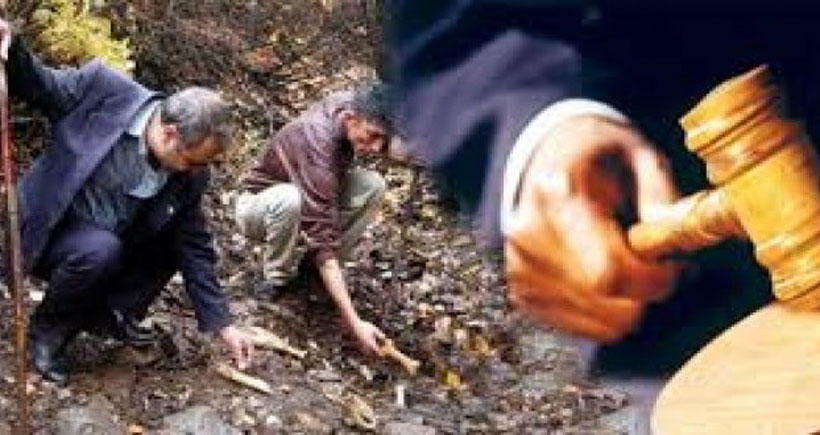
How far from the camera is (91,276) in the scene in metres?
4.45

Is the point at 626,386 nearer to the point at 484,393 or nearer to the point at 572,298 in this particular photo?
the point at 572,298

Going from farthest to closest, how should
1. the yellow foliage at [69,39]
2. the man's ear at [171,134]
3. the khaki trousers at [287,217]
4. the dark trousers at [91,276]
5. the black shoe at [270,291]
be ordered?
the yellow foliage at [69,39] < the black shoe at [270,291] < the khaki trousers at [287,217] < the dark trousers at [91,276] < the man's ear at [171,134]

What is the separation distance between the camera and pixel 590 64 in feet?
4.26

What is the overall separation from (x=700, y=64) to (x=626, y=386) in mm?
289

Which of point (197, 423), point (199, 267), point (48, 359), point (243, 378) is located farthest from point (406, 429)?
point (48, 359)

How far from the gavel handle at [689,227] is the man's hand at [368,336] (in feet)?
12.4

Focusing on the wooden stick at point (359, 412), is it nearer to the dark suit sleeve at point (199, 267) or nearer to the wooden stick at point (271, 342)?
the wooden stick at point (271, 342)

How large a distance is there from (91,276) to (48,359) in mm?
358

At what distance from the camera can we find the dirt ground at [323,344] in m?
4.88

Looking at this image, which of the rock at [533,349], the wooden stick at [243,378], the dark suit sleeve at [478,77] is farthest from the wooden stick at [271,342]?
the dark suit sleeve at [478,77]

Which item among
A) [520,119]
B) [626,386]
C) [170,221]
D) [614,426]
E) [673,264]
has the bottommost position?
[614,426]

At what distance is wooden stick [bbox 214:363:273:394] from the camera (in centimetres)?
505

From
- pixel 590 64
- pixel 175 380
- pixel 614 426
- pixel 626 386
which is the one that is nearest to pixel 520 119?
pixel 590 64

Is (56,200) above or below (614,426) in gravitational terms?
above
